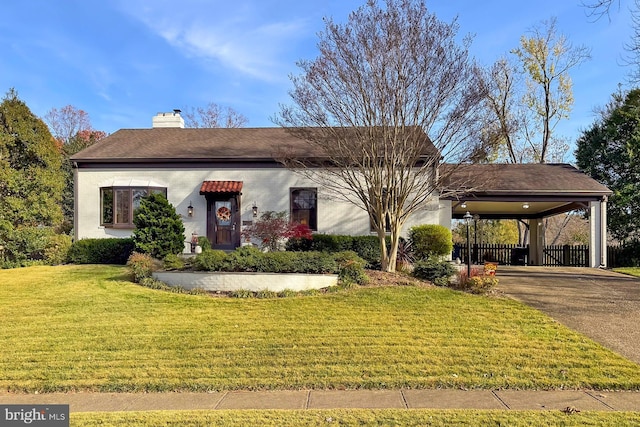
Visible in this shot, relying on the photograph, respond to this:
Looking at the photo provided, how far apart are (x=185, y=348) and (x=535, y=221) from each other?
21.3m

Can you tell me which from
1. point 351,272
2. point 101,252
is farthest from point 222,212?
point 351,272

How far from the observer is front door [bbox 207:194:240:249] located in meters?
16.3

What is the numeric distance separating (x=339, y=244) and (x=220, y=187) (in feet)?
16.5

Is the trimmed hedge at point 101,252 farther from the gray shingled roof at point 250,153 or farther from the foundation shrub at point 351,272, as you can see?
the foundation shrub at point 351,272

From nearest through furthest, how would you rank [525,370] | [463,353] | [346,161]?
[525,370], [463,353], [346,161]

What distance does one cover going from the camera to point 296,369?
6.30m

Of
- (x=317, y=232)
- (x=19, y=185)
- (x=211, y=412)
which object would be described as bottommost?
(x=211, y=412)

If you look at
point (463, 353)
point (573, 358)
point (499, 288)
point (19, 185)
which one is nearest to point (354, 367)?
point (463, 353)

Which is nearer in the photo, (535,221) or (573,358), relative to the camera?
(573,358)

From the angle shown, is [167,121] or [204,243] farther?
[167,121]

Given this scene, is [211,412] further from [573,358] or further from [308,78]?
[308,78]

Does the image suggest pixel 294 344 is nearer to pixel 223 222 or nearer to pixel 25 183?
pixel 223 222

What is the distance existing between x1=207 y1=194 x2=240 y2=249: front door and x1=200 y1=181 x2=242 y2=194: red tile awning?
0.51 m

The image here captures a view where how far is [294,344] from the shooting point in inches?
280
